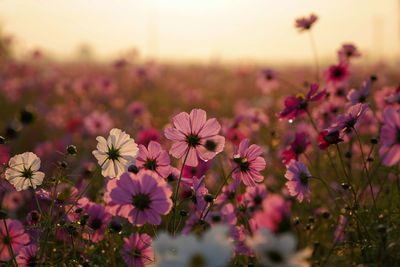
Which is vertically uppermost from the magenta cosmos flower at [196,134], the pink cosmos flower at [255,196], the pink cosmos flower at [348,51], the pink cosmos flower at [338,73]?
the pink cosmos flower at [348,51]

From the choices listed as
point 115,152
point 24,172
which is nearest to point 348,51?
point 115,152

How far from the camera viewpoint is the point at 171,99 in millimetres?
7332

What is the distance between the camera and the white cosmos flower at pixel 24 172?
3.81 ft

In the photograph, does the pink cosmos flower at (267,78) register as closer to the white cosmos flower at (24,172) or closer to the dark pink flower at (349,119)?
the dark pink flower at (349,119)

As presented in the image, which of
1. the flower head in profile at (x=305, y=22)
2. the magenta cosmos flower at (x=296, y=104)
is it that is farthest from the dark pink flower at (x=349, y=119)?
the flower head in profile at (x=305, y=22)

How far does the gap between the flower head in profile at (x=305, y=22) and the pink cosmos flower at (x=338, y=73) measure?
0.27 meters

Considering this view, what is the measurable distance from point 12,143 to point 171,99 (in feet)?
12.0

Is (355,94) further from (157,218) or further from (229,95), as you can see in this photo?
(229,95)

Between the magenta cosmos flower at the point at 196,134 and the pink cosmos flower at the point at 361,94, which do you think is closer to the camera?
the magenta cosmos flower at the point at 196,134

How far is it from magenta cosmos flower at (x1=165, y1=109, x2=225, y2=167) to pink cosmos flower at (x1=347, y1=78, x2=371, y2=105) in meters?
0.80

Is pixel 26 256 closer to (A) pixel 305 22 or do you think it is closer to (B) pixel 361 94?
(B) pixel 361 94

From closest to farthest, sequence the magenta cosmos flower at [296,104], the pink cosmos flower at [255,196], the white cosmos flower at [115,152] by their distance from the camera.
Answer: the white cosmos flower at [115,152], the magenta cosmos flower at [296,104], the pink cosmos flower at [255,196]

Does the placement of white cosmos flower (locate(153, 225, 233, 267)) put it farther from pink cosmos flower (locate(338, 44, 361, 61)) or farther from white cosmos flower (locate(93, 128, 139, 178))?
pink cosmos flower (locate(338, 44, 361, 61))

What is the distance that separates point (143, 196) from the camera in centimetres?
93
